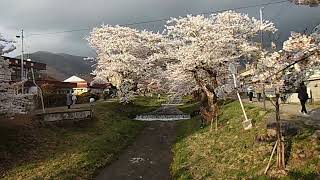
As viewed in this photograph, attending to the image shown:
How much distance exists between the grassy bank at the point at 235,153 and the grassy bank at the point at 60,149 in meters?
4.54

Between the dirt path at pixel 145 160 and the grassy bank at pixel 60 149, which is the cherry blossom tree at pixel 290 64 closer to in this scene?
the dirt path at pixel 145 160

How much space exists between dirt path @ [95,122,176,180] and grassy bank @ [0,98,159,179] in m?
0.68

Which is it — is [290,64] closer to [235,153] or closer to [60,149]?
[235,153]

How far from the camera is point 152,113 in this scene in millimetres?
46156

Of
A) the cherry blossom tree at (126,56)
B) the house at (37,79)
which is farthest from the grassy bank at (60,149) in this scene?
the house at (37,79)

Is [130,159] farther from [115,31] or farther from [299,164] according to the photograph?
[115,31]

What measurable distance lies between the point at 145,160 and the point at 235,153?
280 inches

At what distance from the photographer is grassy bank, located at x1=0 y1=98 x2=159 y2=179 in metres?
20.6

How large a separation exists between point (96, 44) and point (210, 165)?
3823cm

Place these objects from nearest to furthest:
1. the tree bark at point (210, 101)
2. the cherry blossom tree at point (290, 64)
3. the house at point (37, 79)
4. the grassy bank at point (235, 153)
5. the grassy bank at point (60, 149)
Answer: the cherry blossom tree at point (290, 64)
the grassy bank at point (235, 153)
the grassy bank at point (60, 149)
the tree bark at point (210, 101)
the house at point (37, 79)

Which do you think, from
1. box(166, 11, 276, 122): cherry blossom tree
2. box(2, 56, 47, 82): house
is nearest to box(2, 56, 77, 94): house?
box(2, 56, 47, 82): house

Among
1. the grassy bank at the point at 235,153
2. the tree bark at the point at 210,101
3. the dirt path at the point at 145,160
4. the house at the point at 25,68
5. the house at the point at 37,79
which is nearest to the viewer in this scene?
the grassy bank at the point at 235,153

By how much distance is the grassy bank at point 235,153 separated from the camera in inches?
608

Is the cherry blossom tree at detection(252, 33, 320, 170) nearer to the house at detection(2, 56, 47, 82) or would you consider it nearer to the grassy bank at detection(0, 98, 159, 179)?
the grassy bank at detection(0, 98, 159, 179)
